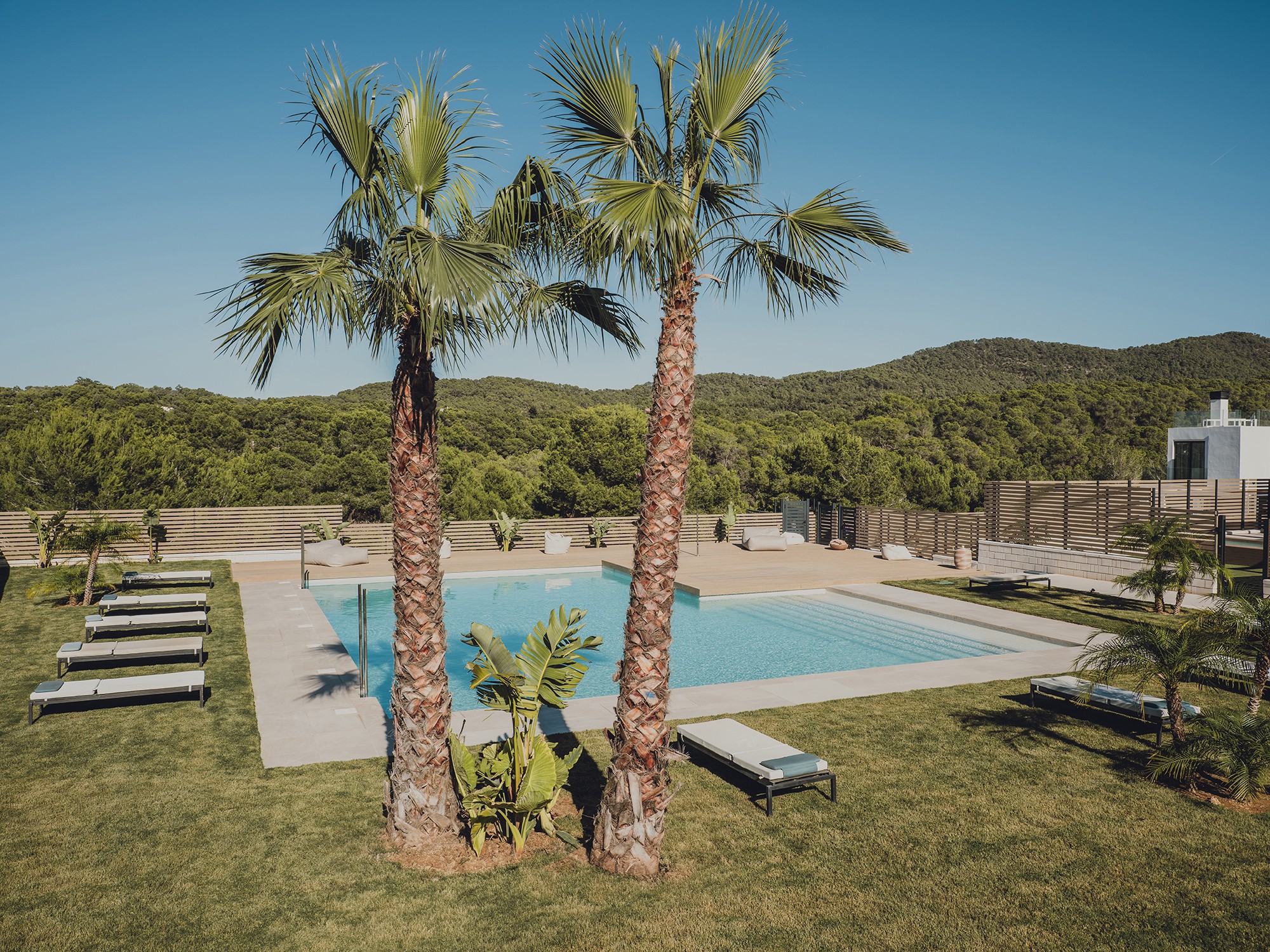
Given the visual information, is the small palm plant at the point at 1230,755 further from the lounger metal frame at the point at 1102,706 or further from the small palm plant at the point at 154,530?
the small palm plant at the point at 154,530

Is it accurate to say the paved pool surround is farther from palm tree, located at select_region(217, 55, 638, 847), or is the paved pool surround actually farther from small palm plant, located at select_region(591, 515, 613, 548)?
small palm plant, located at select_region(591, 515, 613, 548)

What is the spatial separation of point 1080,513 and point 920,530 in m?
4.89

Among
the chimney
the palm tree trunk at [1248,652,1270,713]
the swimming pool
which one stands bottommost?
the swimming pool

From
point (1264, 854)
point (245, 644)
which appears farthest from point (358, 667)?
point (1264, 854)

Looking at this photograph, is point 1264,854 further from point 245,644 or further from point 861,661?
point 245,644

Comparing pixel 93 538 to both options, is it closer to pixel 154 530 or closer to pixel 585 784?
pixel 154 530

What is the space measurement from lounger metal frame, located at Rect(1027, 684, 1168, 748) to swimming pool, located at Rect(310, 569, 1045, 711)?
10.2 feet

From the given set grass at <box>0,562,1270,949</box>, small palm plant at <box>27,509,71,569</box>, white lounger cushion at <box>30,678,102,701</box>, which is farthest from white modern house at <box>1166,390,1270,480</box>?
small palm plant at <box>27,509,71,569</box>

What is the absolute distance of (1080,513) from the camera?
61.1 ft

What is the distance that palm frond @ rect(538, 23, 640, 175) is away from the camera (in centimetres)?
496

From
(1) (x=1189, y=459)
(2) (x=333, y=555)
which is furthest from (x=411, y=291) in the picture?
(1) (x=1189, y=459)

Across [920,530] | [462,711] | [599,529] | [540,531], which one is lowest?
[462,711]

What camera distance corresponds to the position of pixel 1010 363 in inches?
2547

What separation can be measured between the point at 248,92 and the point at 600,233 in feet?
38.9
